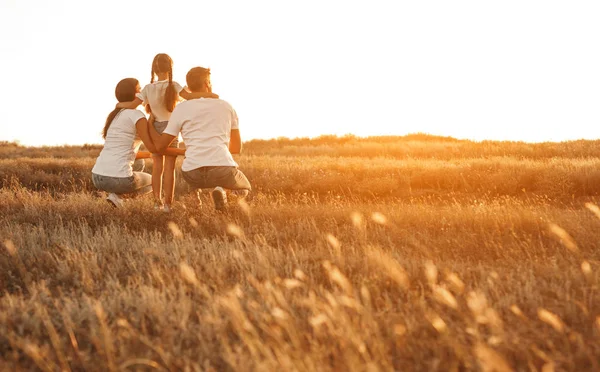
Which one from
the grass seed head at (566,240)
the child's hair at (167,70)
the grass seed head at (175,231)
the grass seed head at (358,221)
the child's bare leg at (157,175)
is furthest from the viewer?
the child's bare leg at (157,175)

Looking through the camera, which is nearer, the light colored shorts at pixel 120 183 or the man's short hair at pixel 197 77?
the man's short hair at pixel 197 77

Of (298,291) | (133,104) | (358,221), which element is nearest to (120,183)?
(133,104)

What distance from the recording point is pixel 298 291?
163 inches

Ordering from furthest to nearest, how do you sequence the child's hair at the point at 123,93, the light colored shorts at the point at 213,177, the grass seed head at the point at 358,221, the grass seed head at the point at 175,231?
the child's hair at the point at 123,93
the light colored shorts at the point at 213,177
the grass seed head at the point at 358,221
the grass seed head at the point at 175,231

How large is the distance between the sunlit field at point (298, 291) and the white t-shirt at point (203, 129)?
0.69m

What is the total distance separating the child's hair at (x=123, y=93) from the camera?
749cm

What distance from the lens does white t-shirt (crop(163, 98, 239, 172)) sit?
6852mm

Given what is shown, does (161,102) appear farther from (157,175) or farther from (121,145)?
(157,175)

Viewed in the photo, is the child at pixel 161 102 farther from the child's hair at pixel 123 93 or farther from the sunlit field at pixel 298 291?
the sunlit field at pixel 298 291

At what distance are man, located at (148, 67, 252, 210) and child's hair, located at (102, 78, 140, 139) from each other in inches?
33.0

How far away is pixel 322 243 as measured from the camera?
19.3ft

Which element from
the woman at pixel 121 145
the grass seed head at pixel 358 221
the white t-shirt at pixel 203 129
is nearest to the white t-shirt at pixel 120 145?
the woman at pixel 121 145

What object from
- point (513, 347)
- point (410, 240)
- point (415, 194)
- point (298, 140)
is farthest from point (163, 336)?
point (298, 140)

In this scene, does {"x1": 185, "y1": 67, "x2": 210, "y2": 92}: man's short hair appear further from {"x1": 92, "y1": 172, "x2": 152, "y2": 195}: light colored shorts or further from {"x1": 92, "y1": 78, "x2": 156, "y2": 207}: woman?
{"x1": 92, "y1": 172, "x2": 152, "y2": 195}: light colored shorts
